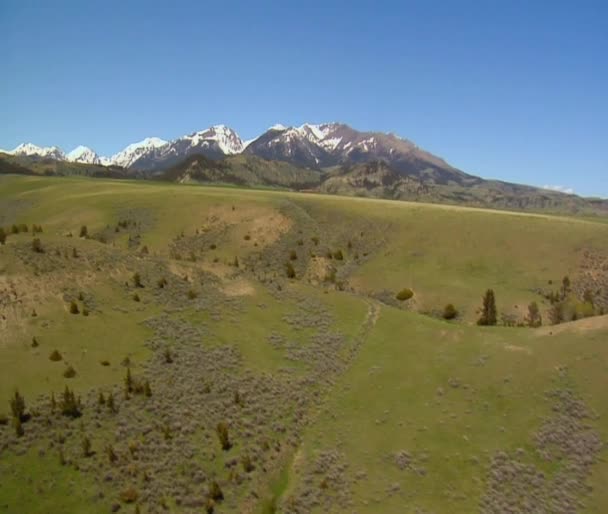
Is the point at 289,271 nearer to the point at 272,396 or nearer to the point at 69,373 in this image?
the point at 272,396

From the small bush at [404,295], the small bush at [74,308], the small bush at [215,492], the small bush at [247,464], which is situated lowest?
the small bush at [215,492]

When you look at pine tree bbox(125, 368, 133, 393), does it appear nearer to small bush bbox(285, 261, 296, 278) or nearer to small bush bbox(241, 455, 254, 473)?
small bush bbox(241, 455, 254, 473)

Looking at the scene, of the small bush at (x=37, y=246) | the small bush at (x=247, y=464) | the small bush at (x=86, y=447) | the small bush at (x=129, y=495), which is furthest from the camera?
the small bush at (x=37, y=246)

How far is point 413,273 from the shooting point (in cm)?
7900

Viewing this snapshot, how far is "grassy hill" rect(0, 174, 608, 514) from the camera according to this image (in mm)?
29484

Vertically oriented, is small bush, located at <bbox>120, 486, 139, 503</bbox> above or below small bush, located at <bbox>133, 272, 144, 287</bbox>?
below

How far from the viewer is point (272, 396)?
38.6 meters

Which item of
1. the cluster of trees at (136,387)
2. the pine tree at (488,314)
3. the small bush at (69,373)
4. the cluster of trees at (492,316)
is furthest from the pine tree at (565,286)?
the small bush at (69,373)

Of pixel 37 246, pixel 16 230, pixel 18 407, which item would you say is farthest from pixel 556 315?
pixel 16 230

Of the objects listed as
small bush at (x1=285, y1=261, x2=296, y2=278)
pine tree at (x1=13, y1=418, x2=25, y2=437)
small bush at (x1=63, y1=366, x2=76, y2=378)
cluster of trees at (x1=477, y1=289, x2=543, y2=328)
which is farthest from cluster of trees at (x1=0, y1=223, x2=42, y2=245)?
cluster of trees at (x1=477, y1=289, x2=543, y2=328)

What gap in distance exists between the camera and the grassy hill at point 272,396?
1161 inches

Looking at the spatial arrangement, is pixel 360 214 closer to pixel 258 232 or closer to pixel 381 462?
pixel 258 232

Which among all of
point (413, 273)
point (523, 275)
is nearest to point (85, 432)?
point (413, 273)

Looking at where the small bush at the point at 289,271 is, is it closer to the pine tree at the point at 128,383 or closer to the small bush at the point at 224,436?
the pine tree at the point at 128,383
